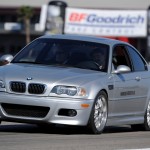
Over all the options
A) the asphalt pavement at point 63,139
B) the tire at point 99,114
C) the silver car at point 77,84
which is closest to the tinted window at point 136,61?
the silver car at point 77,84

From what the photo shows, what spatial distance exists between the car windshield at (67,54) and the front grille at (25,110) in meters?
1.15

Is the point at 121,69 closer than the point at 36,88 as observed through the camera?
No

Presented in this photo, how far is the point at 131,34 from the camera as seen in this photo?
65.4 meters

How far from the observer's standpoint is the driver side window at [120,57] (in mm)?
12883

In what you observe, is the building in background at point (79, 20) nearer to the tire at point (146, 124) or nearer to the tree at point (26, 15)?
the tree at point (26, 15)

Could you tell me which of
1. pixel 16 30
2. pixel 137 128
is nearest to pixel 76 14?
pixel 16 30

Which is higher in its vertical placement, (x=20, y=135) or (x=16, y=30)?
(x=20, y=135)

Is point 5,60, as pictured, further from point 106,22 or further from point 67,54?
point 106,22

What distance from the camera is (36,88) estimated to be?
1123 centimetres

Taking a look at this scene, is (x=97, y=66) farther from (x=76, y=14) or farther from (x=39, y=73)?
(x=76, y=14)

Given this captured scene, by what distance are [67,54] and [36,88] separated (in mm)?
1372

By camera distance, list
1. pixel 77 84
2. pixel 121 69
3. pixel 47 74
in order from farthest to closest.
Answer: pixel 121 69, pixel 47 74, pixel 77 84

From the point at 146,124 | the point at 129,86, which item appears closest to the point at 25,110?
the point at 129,86

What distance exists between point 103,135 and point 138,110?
5.07 feet
